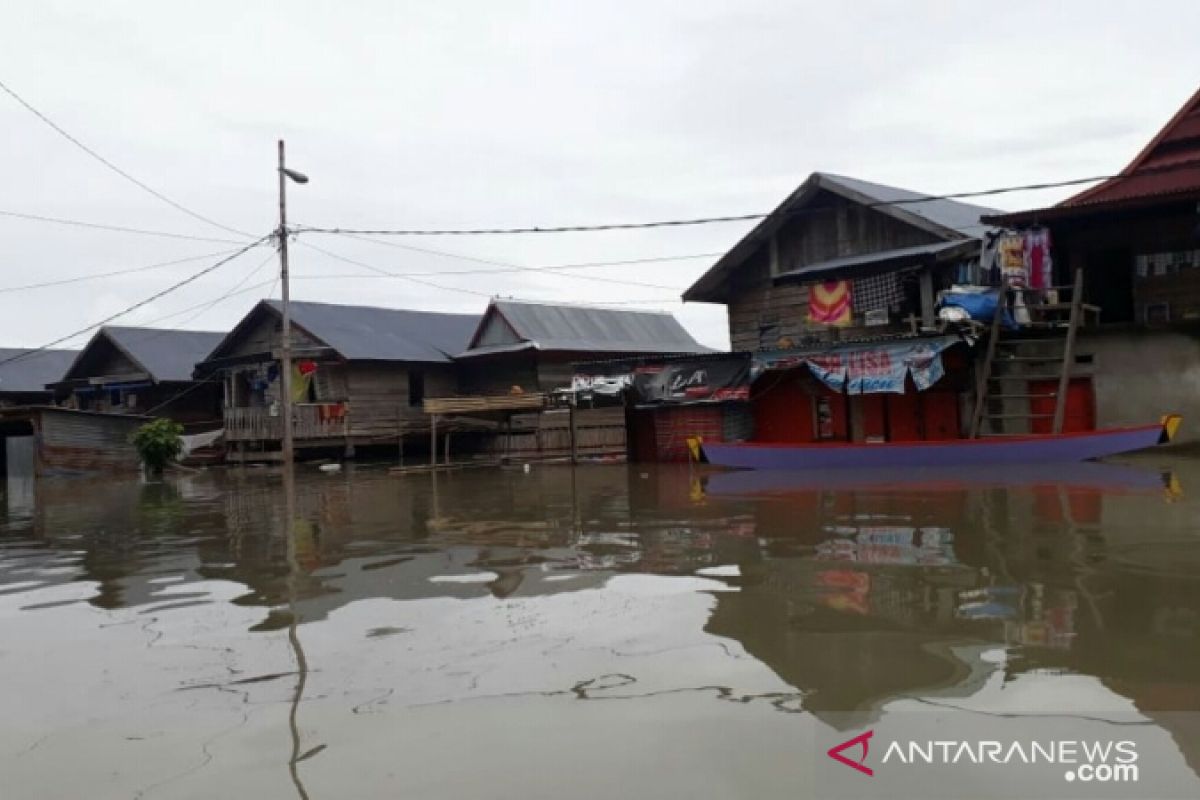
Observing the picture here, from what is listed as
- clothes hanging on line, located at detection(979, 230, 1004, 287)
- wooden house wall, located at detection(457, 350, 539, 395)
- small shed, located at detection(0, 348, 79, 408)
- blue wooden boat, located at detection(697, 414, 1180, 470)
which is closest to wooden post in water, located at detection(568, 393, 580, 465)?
wooden house wall, located at detection(457, 350, 539, 395)

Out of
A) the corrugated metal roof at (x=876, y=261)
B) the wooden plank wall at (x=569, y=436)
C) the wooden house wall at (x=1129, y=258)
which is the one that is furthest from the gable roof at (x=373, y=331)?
the wooden house wall at (x=1129, y=258)

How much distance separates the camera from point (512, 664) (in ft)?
18.9

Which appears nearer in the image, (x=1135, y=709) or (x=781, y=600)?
(x=1135, y=709)

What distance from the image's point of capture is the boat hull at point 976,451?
52.3 ft

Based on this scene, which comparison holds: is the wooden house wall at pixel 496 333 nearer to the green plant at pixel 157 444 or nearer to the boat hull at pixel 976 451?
the green plant at pixel 157 444

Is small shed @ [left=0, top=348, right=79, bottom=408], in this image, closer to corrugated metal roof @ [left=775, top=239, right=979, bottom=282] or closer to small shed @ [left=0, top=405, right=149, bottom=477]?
small shed @ [left=0, top=405, right=149, bottom=477]

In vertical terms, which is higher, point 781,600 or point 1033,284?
point 1033,284

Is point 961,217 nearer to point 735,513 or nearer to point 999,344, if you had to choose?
point 999,344

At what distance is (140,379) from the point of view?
3419cm

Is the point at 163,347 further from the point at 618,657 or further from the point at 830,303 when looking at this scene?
the point at 618,657

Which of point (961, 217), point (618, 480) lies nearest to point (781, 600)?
point (618, 480)

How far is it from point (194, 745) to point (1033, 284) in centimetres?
1875

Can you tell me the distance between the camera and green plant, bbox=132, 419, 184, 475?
91.5ft

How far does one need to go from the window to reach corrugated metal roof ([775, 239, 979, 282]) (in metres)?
14.6
